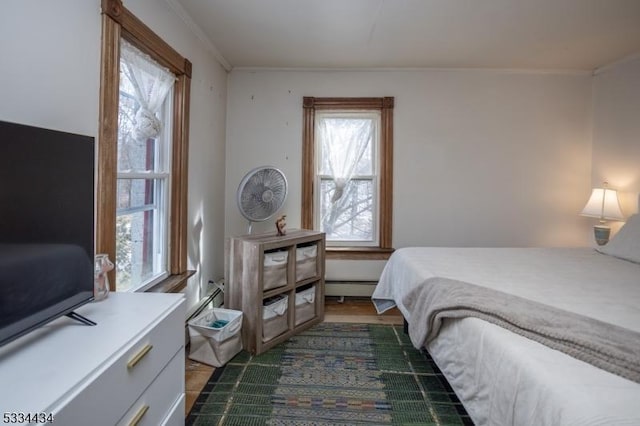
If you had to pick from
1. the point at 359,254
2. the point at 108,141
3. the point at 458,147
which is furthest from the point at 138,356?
the point at 458,147

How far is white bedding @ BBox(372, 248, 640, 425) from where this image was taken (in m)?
0.90

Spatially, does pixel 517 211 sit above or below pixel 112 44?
below

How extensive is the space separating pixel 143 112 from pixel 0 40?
2.72ft

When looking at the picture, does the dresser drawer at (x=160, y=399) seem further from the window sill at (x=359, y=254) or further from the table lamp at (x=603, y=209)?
the table lamp at (x=603, y=209)

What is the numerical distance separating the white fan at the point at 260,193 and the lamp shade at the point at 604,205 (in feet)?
9.22

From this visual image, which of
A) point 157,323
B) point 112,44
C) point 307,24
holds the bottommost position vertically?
point 157,323

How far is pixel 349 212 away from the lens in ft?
11.9

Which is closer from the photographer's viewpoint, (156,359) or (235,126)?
(156,359)

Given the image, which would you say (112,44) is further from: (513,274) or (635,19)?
(635,19)

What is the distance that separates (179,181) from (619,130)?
378 cm

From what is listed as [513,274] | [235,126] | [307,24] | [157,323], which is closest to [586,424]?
[157,323]

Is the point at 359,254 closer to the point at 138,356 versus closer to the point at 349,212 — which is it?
the point at 349,212

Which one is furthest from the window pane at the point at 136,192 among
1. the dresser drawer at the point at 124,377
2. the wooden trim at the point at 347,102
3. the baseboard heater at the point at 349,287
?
the baseboard heater at the point at 349,287

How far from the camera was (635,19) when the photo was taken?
95.3 inches
